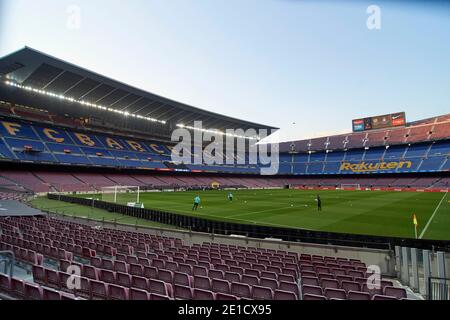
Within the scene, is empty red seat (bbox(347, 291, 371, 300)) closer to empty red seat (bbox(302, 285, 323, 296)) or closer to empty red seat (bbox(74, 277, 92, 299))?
empty red seat (bbox(302, 285, 323, 296))

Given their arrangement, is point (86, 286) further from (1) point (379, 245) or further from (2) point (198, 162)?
(2) point (198, 162)

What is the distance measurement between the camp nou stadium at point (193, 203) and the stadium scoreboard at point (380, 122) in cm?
33

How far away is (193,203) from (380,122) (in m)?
75.8

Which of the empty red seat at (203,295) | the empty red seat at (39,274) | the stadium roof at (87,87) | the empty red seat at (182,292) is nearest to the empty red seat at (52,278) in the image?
the empty red seat at (39,274)

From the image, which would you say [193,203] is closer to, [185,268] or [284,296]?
[185,268]

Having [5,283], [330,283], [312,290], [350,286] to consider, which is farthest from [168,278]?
[350,286]

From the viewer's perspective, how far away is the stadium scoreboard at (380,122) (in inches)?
3201

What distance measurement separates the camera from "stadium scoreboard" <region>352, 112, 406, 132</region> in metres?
81.3

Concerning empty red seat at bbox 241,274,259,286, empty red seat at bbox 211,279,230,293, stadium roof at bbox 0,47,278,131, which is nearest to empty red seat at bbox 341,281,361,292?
empty red seat at bbox 241,274,259,286

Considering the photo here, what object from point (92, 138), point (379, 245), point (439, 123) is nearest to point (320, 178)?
point (439, 123)

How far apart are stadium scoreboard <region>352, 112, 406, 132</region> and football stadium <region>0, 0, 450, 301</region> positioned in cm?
43

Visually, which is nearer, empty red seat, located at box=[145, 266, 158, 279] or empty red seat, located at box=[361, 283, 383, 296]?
empty red seat, located at box=[361, 283, 383, 296]

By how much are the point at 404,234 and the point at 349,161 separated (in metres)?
69.9

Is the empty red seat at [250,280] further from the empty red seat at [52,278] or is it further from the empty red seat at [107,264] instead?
the empty red seat at [52,278]
